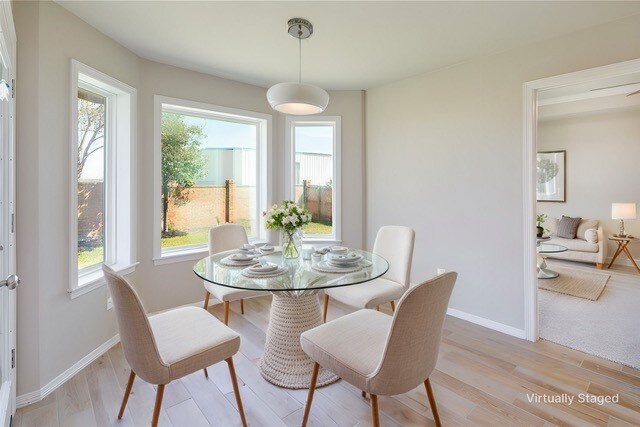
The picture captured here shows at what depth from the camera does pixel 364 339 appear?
5.31 ft

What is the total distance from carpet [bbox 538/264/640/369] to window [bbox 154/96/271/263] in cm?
323

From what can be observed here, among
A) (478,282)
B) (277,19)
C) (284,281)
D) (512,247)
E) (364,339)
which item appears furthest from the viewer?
(478,282)

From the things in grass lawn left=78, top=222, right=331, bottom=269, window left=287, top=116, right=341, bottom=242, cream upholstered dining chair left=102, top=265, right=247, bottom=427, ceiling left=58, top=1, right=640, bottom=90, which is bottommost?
cream upholstered dining chair left=102, top=265, right=247, bottom=427

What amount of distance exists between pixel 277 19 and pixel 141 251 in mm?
2332

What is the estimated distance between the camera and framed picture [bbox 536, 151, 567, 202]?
19.3 feet

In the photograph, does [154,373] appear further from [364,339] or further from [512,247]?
[512,247]

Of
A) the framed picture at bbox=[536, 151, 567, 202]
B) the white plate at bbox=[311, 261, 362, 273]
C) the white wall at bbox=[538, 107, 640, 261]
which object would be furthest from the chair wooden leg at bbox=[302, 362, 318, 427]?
the white wall at bbox=[538, 107, 640, 261]

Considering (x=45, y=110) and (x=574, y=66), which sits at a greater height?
(x=574, y=66)

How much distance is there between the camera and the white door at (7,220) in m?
1.56

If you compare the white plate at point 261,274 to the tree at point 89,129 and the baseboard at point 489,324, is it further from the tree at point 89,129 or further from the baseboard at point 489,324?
the baseboard at point 489,324

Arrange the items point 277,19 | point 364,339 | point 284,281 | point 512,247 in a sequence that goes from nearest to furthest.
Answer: point 364,339 → point 284,281 → point 277,19 → point 512,247

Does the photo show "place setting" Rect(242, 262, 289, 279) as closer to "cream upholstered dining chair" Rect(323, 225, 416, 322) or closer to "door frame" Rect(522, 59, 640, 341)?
"cream upholstered dining chair" Rect(323, 225, 416, 322)

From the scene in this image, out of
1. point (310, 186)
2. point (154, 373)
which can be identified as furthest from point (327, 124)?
point (154, 373)

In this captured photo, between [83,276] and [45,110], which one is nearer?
[45,110]
